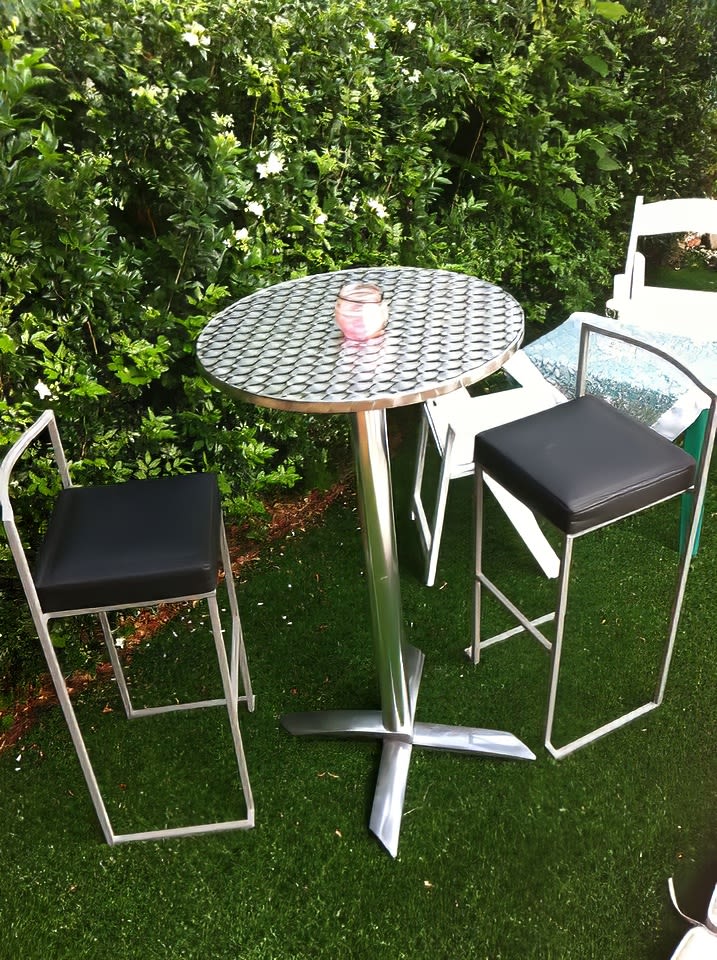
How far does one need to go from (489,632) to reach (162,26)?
2.16m

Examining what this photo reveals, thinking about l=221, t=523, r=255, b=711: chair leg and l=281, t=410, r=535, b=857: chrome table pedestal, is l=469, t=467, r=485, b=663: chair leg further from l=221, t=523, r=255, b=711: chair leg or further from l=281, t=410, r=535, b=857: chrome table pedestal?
l=221, t=523, r=255, b=711: chair leg

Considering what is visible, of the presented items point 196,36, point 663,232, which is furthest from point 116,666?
point 663,232

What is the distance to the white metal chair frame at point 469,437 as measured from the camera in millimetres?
2754

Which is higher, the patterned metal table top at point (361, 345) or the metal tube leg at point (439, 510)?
the patterned metal table top at point (361, 345)

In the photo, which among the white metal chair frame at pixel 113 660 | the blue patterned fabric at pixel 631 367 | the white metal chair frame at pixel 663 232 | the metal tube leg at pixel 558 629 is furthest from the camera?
the white metal chair frame at pixel 663 232

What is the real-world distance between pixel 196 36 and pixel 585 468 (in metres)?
1.71

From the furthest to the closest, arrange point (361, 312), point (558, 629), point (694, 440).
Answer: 1. point (694, 440)
2. point (558, 629)
3. point (361, 312)

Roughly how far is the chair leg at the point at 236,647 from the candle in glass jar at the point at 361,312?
2.07 feet

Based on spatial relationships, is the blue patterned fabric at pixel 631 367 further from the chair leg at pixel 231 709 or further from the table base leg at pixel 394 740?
the chair leg at pixel 231 709

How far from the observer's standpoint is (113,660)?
2.45 metres

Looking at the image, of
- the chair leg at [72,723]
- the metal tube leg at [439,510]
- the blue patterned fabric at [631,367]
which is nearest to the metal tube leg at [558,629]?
the metal tube leg at [439,510]

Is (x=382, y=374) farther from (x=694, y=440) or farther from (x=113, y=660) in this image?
(x=694, y=440)

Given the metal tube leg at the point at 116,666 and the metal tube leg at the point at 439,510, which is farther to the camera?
the metal tube leg at the point at 439,510

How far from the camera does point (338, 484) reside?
141 inches
